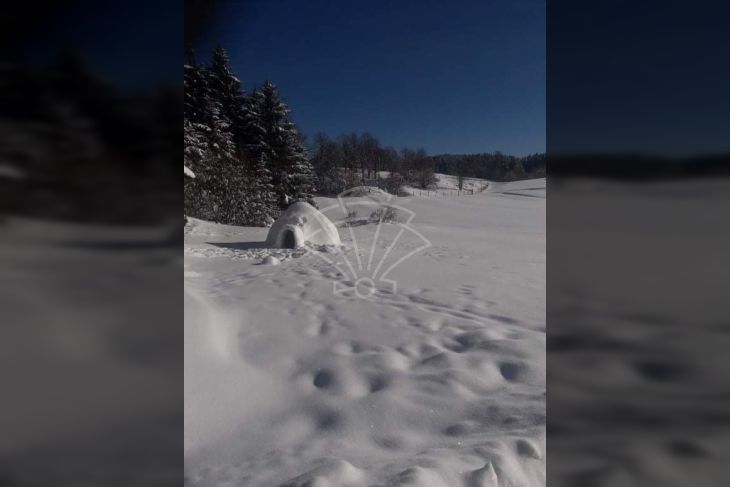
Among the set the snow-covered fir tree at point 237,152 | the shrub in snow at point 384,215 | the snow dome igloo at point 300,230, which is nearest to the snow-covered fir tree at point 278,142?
the snow-covered fir tree at point 237,152

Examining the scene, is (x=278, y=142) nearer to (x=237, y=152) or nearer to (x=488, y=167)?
(x=237, y=152)

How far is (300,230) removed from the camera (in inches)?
230

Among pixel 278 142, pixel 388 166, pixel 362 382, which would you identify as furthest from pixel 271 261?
pixel 388 166

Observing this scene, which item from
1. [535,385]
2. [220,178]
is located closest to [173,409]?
[535,385]

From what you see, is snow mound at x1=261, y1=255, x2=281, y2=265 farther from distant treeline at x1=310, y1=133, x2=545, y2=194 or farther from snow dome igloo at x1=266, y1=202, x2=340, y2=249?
distant treeline at x1=310, y1=133, x2=545, y2=194

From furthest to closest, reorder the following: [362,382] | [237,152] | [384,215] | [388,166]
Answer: [388,166] → [237,152] → [384,215] → [362,382]

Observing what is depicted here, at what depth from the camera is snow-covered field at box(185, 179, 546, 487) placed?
1.09 meters

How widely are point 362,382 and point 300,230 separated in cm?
439

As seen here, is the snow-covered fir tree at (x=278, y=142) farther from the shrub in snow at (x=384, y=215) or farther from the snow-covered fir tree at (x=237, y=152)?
the shrub in snow at (x=384, y=215)

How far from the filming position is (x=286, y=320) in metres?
2.57

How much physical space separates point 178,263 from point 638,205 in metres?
0.46

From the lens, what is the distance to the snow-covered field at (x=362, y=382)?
1.09m

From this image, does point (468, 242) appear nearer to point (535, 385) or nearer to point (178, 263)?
point (535, 385)

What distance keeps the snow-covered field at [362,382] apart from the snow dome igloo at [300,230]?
1.94 meters
